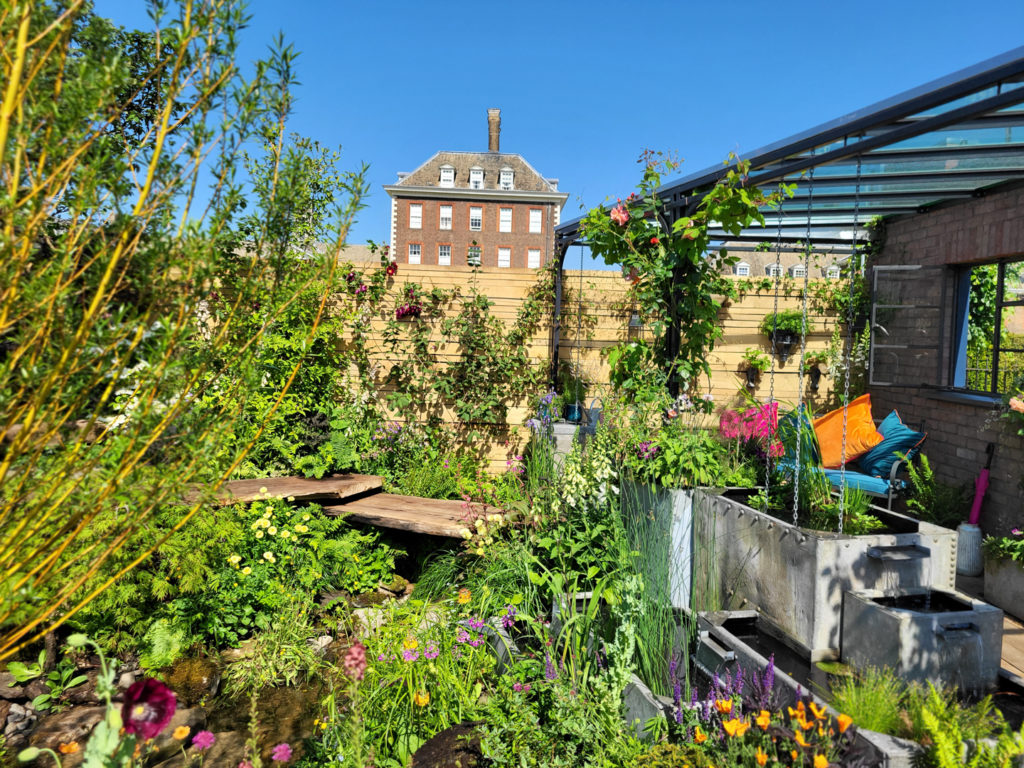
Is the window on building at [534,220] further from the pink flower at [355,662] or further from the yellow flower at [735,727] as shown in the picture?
the pink flower at [355,662]

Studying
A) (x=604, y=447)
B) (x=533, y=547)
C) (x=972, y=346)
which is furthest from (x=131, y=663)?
(x=972, y=346)

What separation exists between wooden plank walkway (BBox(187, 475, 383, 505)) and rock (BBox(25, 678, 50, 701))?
1270mm

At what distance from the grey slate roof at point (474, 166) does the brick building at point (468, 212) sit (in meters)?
0.05

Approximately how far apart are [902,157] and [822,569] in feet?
9.57

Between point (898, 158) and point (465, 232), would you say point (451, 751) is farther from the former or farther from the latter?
point (465, 232)

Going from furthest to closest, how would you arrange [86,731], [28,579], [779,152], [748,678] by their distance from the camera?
[779,152] → [86,731] → [748,678] → [28,579]

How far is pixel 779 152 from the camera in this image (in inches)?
126

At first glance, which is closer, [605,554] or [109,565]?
[109,565]

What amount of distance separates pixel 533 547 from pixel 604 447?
0.67 metres

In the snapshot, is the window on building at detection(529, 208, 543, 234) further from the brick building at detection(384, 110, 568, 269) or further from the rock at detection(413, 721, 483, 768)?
the rock at detection(413, 721, 483, 768)

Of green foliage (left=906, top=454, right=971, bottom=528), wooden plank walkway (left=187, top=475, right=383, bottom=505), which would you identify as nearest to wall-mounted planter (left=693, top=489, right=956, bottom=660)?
green foliage (left=906, top=454, right=971, bottom=528)

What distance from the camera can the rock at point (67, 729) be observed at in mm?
2446

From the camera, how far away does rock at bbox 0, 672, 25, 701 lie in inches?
108

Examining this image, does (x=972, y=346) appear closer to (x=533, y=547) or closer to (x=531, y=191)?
(x=533, y=547)
